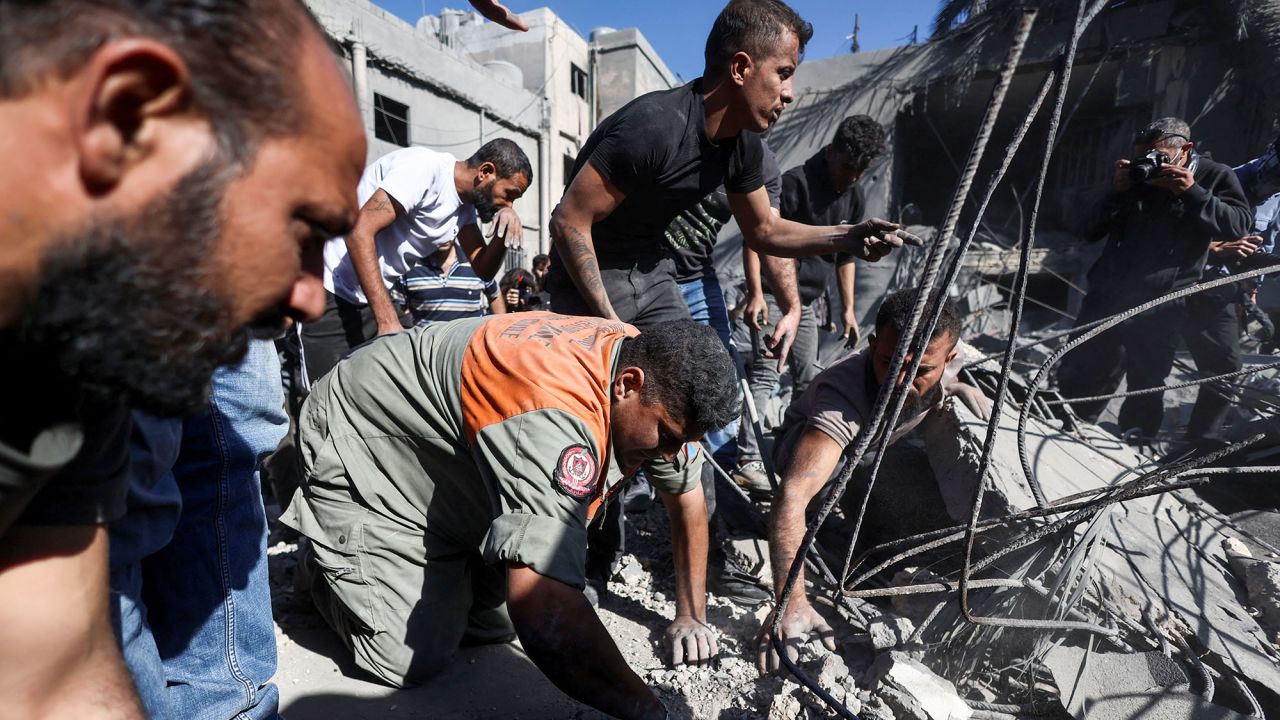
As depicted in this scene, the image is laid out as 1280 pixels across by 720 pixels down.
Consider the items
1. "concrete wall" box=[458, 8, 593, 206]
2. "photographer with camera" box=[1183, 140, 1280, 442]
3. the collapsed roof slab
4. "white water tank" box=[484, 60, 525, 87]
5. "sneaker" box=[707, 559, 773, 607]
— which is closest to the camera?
the collapsed roof slab

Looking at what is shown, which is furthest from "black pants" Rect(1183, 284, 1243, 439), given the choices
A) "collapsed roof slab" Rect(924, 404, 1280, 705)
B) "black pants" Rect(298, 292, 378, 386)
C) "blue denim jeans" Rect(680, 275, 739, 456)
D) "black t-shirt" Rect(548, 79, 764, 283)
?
"black pants" Rect(298, 292, 378, 386)

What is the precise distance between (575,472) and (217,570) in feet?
2.53

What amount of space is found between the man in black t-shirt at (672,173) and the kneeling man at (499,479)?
2.05 ft

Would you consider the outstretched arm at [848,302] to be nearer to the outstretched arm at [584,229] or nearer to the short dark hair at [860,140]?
the short dark hair at [860,140]

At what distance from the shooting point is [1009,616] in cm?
200

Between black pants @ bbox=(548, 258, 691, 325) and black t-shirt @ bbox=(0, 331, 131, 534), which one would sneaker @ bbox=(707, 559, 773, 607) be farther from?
black t-shirt @ bbox=(0, 331, 131, 534)

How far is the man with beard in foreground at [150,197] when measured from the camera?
1.77 ft

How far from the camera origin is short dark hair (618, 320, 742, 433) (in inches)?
62.7

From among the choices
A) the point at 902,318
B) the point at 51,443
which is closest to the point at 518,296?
the point at 902,318

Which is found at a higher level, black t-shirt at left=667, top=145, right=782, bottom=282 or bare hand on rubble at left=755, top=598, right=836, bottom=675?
black t-shirt at left=667, top=145, right=782, bottom=282

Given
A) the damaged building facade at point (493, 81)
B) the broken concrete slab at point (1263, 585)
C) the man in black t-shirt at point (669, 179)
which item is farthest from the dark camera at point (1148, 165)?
the damaged building facade at point (493, 81)

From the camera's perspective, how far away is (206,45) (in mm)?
595

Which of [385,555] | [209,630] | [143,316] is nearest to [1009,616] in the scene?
[385,555]

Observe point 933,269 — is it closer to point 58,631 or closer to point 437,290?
point 58,631
